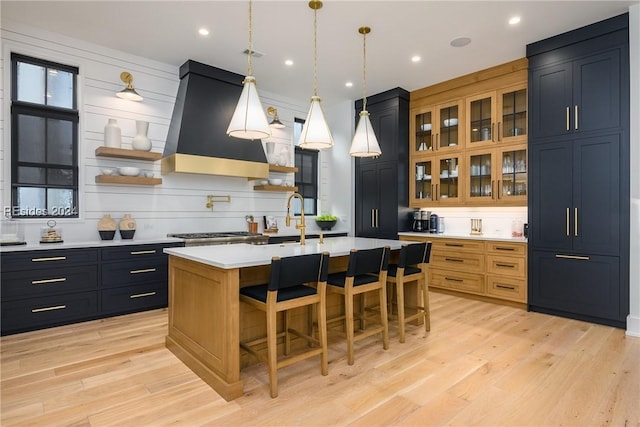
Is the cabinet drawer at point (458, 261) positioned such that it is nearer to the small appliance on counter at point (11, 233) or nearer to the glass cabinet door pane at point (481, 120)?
the glass cabinet door pane at point (481, 120)

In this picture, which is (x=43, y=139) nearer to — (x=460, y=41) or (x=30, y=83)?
(x=30, y=83)

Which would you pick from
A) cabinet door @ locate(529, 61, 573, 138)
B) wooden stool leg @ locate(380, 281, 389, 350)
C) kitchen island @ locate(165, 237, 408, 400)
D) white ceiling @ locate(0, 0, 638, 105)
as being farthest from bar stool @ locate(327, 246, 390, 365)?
cabinet door @ locate(529, 61, 573, 138)

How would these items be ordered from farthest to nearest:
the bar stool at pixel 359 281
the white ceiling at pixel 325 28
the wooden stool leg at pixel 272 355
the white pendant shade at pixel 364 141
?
the white ceiling at pixel 325 28 → the white pendant shade at pixel 364 141 → the bar stool at pixel 359 281 → the wooden stool leg at pixel 272 355

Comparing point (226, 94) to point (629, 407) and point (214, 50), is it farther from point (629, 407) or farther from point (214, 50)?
point (629, 407)

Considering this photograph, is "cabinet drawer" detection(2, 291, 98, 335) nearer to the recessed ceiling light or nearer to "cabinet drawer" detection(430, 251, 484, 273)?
"cabinet drawer" detection(430, 251, 484, 273)

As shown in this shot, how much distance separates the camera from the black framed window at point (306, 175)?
6641mm

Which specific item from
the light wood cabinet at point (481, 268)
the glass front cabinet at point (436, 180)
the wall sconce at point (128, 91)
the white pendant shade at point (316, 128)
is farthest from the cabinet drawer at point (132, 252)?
the glass front cabinet at point (436, 180)

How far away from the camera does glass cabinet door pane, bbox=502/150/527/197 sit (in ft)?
15.1

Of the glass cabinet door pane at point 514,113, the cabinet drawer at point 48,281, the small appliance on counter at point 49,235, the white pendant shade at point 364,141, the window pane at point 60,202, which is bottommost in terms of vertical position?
the cabinet drawer at point 48,281

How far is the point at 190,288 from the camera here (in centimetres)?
→ 279

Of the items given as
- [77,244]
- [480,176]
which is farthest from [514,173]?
[77,244]

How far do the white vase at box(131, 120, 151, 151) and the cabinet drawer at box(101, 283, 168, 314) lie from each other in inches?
65.9

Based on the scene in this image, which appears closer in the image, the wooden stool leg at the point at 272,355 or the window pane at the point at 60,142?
the wooden stool leg at the point at 272,355

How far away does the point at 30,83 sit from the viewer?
13.2 feet
